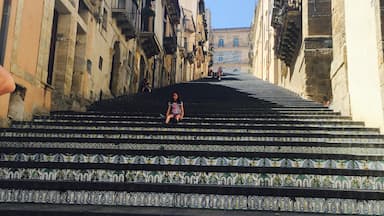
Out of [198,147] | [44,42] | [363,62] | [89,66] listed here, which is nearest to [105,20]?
[89,66]

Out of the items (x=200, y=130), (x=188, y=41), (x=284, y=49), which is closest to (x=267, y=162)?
(x=200, y=130)

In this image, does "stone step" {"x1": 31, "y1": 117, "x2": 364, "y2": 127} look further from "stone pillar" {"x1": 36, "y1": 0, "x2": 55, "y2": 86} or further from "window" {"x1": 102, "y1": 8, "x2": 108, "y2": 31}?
"window" {"x1": 102, "y1": 8, "x2": 108, "y2": 31}

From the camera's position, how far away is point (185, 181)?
189 inches

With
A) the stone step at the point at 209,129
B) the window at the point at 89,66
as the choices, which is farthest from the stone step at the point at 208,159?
the window at the point at 89,66

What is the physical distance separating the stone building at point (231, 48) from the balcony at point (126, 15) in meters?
52.0

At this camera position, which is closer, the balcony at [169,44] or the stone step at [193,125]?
the stone step at [193,125]

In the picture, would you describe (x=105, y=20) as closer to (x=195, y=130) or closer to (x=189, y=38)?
(x=195, y=130)

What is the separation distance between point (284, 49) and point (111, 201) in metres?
18.2

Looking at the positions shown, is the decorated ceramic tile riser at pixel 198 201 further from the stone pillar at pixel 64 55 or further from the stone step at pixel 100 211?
the stone pillar at pixel 64 55

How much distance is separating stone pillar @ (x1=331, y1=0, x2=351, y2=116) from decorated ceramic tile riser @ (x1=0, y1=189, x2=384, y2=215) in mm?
4734

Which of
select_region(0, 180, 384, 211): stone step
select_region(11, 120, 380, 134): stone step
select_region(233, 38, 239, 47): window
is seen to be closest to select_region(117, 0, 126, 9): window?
select_region(11, 120, 380, 134): stone step

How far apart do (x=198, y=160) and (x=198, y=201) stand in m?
1.15

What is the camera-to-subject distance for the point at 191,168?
491cm

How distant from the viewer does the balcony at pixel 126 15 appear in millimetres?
15398
